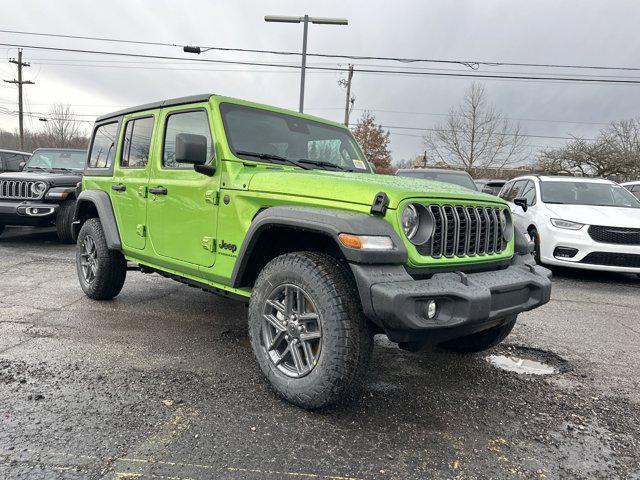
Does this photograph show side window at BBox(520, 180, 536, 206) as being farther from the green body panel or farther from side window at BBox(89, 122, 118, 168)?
side window at BBox(89, 122, 118, 168)

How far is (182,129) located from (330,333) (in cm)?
227

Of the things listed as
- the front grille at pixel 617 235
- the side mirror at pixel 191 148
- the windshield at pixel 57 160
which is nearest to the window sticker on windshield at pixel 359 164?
the side mirror at pixel 191 148

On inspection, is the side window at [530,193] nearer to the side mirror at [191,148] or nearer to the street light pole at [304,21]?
the side mirror at [191,148]

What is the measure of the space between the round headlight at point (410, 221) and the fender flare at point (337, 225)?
124mm

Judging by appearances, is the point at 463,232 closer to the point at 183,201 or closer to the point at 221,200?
the point at 221,200

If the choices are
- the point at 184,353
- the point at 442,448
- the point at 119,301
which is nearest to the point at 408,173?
the point at 119,301

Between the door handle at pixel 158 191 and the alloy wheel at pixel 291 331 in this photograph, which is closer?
the alloy wheel at pixel 291 331

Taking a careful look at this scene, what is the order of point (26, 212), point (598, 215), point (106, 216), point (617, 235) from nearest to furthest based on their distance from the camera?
point (106, 216) < point (617, 235) < point (598, 215) < point (26, 212)

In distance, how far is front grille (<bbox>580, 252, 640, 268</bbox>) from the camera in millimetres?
6617

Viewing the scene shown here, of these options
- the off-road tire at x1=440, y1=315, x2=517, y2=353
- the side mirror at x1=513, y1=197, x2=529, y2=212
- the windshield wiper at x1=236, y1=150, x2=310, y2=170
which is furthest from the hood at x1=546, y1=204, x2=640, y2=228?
the windshield wiper at x1=236, y1=150, x2=310, y2=170

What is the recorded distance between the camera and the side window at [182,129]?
11.5ft

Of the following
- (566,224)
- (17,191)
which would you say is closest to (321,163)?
(566,224)

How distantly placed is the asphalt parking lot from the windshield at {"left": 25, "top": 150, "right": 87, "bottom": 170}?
19.4 ft

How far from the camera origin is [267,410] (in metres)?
2.70
